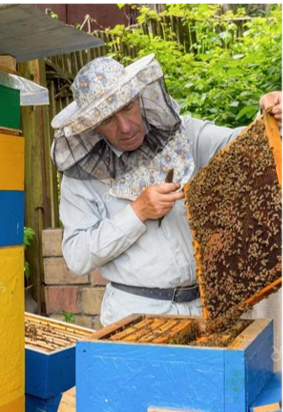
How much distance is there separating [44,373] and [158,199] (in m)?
0.84

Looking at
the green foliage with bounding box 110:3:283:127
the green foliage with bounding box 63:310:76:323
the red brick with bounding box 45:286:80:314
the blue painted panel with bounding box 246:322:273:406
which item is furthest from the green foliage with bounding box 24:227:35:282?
the blue painted panel with bounding box 246:322:273:406

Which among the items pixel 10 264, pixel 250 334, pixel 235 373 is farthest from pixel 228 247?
pixel 10 264

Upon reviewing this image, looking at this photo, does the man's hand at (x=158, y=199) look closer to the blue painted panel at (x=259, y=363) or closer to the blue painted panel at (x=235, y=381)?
the blue painted panel at (x=259, y=363)

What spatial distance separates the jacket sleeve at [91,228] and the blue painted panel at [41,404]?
1.71ft

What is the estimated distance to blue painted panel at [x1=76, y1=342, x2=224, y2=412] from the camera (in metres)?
1.68

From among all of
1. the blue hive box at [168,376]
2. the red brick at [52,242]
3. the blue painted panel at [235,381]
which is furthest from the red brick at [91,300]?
the blue painted panel at [235,381]

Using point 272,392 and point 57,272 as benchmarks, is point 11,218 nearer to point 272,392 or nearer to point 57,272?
point 272,392

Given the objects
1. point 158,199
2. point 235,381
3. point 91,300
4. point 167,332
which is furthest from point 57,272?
point 235,381

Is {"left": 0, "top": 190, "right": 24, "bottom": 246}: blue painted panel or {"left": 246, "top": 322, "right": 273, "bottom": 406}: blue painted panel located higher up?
{"left": 0, "top": 190, "right": 24, "bottom": 246}: blue painted panel

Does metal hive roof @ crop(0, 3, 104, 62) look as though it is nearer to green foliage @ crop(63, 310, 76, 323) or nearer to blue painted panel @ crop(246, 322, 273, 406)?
blue painted panel @ crop(246, 322, 273, 406)

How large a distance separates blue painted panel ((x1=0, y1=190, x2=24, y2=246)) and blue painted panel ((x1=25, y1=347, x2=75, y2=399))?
58 cm

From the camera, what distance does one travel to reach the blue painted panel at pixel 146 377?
1.68m

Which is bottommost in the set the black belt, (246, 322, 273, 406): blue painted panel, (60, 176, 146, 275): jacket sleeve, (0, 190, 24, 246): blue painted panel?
the black belt

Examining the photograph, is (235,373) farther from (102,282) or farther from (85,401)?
(102,282)
